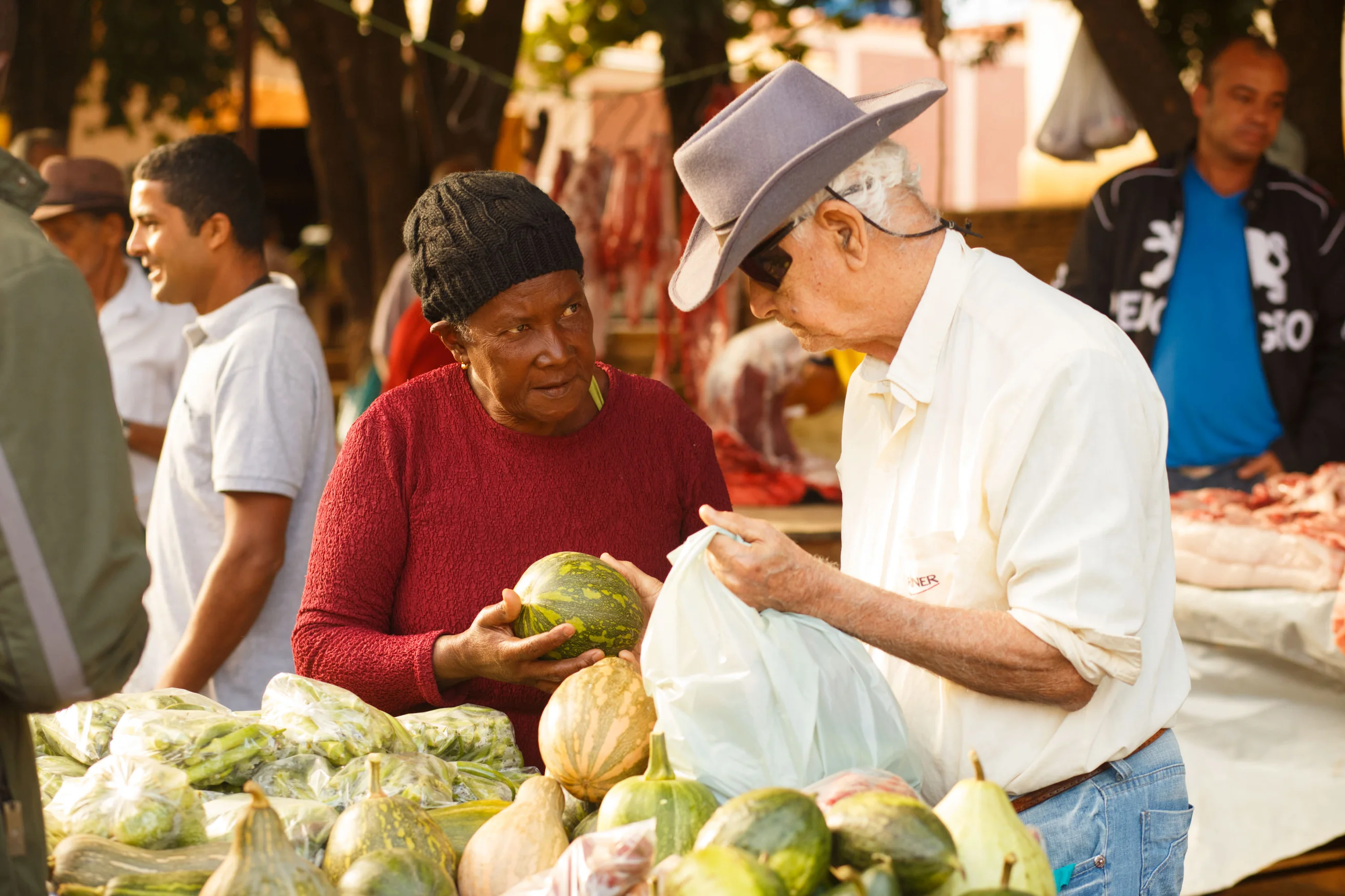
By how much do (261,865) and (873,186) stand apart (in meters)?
1.37

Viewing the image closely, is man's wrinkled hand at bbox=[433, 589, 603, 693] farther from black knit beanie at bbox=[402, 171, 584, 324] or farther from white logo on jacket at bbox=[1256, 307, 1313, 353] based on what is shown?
white logo on jacket at bbox=[1256, 307, 1313, 353]

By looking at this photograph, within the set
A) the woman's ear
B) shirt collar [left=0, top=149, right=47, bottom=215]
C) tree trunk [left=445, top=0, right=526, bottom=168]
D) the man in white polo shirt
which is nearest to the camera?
shirt collar [left=0, top=149, right=47, bottom=215]

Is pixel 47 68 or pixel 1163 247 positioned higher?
pixel 47 68

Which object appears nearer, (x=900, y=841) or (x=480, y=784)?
(x=900, y=841)

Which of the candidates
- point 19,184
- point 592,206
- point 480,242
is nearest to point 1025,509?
point 480,242

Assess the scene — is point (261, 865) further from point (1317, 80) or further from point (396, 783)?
point (1317, 80)

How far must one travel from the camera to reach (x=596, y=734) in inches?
79.0

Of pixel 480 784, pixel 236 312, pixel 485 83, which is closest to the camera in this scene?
pixel 480 784

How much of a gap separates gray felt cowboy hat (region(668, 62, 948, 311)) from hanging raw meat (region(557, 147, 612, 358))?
5.56 metres

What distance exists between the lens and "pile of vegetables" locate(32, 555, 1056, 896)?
61.6 inches

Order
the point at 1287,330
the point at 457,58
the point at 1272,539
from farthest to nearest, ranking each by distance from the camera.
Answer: the point at 457,58, the point at 1287,330, the point at 1272,539

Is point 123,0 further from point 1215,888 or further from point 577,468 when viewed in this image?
point 1215,888

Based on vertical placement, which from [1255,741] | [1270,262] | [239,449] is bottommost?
[1255,741]

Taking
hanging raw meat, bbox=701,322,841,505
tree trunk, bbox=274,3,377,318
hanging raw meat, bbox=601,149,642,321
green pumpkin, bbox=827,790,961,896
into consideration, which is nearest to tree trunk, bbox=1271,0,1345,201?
hanging raw meat, bbox=701,322,841,505
